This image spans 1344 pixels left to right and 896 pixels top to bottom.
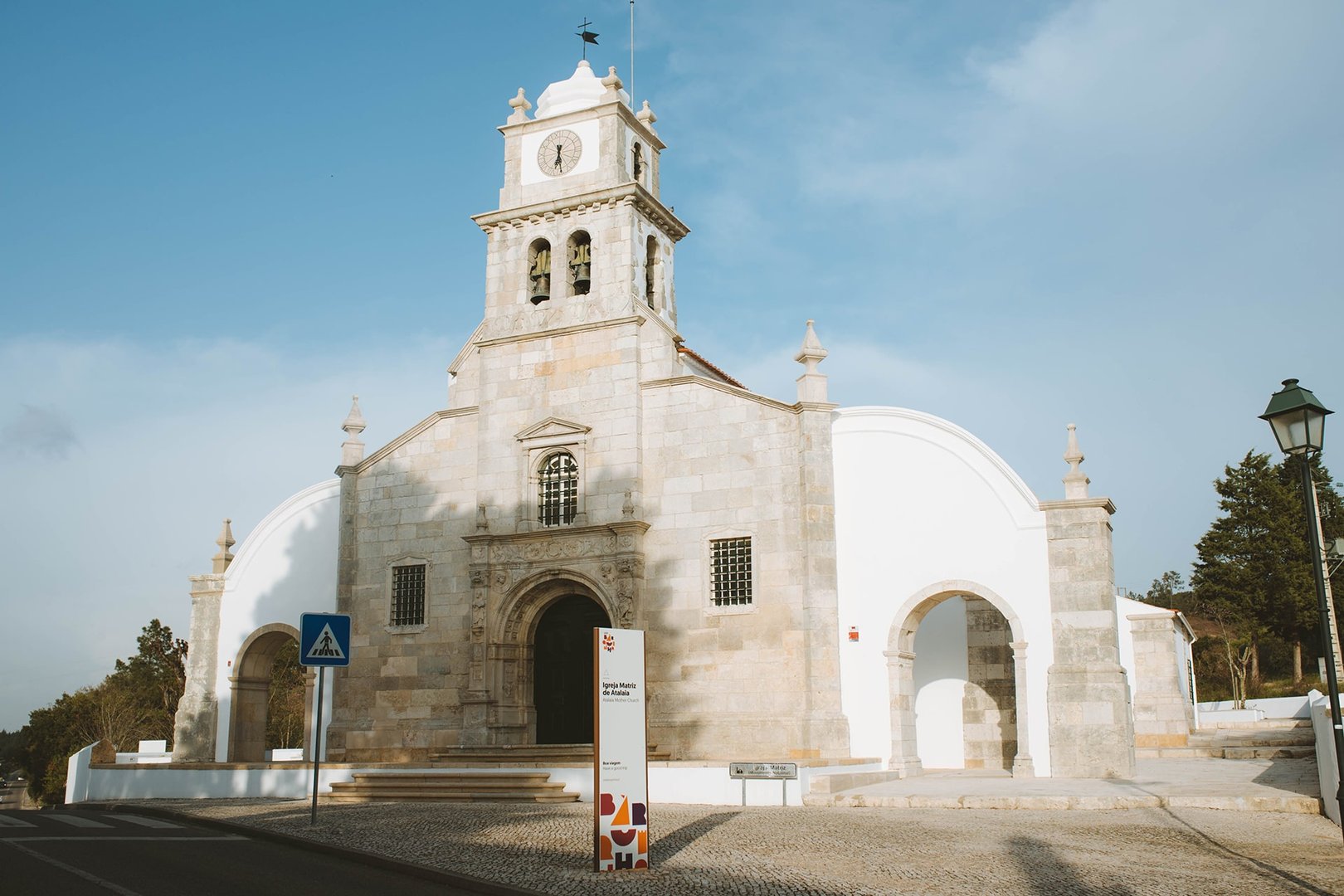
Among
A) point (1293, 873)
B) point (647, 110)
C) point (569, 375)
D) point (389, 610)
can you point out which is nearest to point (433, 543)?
point (389, 610)

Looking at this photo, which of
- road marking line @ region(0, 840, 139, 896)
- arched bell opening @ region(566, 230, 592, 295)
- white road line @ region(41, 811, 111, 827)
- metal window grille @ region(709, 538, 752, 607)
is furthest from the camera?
arched bell opening @ region(566, 230, 592, 295)

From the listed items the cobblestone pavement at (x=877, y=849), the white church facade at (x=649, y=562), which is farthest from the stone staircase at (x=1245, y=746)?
the cobblestone pavement at (x=877, y=849)

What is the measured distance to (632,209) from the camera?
2453 centimetres

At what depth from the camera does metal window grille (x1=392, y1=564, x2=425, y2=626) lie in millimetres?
24625

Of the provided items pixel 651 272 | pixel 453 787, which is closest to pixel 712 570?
pixel 453 787

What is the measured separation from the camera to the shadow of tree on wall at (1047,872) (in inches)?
345

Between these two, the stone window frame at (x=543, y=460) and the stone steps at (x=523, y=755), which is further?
the stone window frame at (x=543, y=460)

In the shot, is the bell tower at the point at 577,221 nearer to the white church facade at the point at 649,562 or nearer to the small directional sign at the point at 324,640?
the white church facade at the point at 649,562

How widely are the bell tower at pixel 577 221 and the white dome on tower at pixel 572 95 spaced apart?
0.09ft

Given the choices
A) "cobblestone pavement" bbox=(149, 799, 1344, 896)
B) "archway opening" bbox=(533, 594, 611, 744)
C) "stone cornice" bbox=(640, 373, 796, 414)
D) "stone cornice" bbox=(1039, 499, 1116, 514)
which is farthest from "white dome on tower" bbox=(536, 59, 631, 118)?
"cobblestone pavement" bbox=(149, 799, 1344, 896)

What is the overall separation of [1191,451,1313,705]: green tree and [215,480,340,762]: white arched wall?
34.4m

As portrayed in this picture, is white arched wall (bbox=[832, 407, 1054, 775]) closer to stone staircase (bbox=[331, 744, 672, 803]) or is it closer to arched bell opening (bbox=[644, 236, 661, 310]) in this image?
stone staircase (bbox=[331, 744, 672, 803])

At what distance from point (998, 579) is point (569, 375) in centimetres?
948

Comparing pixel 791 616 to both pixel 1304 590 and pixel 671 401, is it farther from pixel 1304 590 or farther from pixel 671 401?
pixel 1304 590
